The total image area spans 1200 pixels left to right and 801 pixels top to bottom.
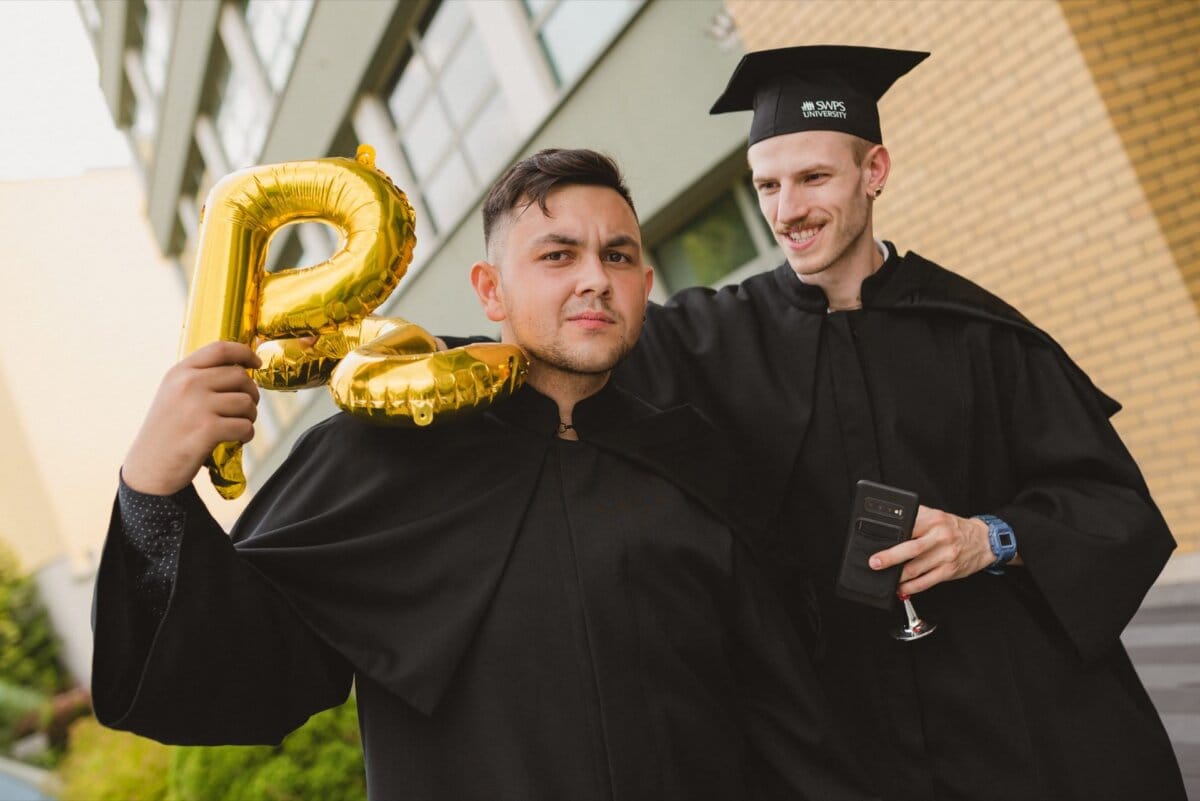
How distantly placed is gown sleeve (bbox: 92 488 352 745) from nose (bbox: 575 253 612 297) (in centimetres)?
84

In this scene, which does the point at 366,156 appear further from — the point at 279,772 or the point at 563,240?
the point at 279,772

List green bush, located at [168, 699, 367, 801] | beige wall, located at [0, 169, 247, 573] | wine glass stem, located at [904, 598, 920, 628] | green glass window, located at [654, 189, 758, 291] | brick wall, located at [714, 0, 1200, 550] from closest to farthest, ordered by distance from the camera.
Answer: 1. wine glass stem, located at [904, 598, 920, 628]
2. green bush, located at [168, 699, 367, 801]
3. brick wall, located at [714, 0, 1200, 550]
4. green glass window, located at [654, 189, 758, 291]
5. beige wall, located at [0, 169, 247, 573]

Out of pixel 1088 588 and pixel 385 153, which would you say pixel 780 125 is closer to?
pixel 1088 588

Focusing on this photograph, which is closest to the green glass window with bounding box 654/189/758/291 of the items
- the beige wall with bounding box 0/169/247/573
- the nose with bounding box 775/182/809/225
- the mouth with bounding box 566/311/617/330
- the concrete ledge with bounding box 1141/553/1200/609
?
the concrete ledge with bounding box 1141/553/1200/609

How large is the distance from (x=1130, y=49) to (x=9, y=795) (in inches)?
417

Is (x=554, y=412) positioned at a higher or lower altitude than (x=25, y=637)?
lower

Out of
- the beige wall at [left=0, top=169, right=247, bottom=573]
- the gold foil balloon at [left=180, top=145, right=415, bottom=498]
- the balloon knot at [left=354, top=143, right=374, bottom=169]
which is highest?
the beige wall at [left=0, top=169, right=247, bottom=573]

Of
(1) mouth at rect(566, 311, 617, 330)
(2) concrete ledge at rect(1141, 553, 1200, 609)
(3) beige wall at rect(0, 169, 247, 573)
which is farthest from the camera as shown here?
(3) beige wall at rect(0, 169, 247, 573)

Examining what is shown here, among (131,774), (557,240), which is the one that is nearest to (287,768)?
(131,774)

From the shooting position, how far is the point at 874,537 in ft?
6.09

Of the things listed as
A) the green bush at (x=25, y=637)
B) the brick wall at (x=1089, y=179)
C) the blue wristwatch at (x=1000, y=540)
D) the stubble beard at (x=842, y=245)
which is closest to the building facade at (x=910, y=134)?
the brick wall at (x=1089, y=179)

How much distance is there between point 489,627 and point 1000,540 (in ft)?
3.97

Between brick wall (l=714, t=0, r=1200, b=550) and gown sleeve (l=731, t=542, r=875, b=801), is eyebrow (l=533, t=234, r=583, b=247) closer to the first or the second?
gown sleeve (l=731, t=542, r=875, b=801)

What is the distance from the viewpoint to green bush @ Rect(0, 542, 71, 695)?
27.7 metres
